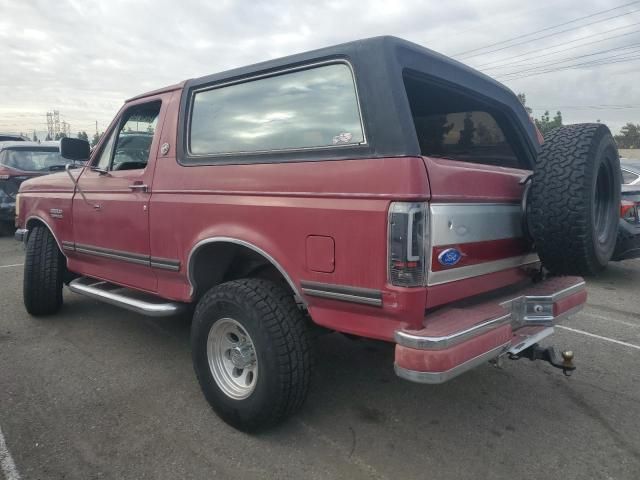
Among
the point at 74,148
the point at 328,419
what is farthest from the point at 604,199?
the point at 74,148

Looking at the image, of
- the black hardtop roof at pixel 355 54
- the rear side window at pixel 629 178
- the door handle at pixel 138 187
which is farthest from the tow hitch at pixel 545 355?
the rear side window at pixel 629 178

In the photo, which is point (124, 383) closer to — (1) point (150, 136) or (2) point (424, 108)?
(1) point (150, 136)

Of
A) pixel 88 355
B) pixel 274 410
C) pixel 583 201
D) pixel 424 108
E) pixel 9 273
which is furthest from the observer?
pixel 9 273

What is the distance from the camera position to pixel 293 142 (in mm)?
2703

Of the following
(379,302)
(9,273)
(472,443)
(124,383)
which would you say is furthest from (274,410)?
(9,273)

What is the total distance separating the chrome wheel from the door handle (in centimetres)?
119

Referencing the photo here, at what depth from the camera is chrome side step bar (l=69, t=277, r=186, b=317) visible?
337 centimetres

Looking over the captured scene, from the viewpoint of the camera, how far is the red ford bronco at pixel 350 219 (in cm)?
223

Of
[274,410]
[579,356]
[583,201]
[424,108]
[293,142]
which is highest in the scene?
[424,108]

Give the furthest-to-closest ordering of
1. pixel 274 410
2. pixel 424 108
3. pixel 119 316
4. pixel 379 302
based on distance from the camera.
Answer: pixel 119 316
pixel 424 108
pixel 274 410
pixel 379 302

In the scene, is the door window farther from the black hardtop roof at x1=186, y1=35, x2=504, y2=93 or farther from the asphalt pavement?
the asphalt pavement

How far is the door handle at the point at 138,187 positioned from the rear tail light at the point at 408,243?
200 cm

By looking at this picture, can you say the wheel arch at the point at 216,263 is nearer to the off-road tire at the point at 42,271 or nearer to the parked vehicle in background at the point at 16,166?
the off-road tire at the point at 42,271

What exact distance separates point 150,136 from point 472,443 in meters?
3.00
